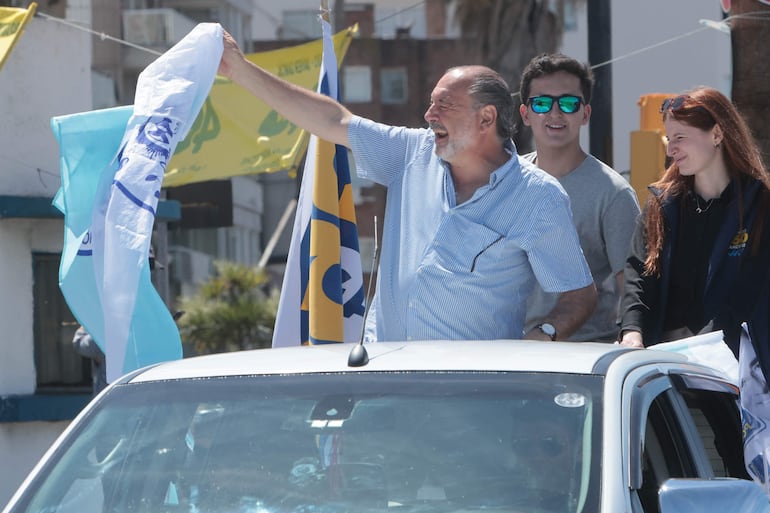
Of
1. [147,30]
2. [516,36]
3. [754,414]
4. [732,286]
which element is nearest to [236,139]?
[732,286]

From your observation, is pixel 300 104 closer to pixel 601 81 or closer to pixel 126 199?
pixel 126 199

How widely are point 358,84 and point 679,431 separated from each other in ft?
138

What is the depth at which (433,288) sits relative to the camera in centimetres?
486

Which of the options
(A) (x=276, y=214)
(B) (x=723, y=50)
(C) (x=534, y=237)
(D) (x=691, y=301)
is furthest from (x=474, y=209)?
(A) (x=276, y=214)

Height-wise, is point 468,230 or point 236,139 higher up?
point 236,139

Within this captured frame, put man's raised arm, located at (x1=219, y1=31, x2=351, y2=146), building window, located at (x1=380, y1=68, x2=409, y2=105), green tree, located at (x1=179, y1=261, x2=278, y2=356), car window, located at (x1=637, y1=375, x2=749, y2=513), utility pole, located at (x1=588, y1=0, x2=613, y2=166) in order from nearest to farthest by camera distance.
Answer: car window, located at (x1=637, y1=375, x2=749, y2=513), man's raised arm, located at (x1=219, y1=31, x2=351, y2=146), utility pole, located at (x1=588, y1=0, x2=613, y2=166), green tree, located at (x1=179, y1=261, x2=278, y2=356), building window, located at (x1=380, y1=68, x2=409, y2=105)

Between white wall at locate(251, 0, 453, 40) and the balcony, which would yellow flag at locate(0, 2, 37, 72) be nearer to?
the balcony

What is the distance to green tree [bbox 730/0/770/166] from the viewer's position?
779cm

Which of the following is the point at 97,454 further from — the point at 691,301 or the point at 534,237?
the point at 691,301

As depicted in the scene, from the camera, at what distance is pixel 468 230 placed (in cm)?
489

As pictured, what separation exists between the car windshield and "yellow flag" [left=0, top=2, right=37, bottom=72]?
6705 millimetres

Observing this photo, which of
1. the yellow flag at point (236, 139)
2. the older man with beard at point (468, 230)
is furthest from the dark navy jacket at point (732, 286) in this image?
the yellow flag at point (236, 139)

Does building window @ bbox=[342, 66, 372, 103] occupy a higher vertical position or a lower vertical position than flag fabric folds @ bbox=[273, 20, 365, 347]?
higher

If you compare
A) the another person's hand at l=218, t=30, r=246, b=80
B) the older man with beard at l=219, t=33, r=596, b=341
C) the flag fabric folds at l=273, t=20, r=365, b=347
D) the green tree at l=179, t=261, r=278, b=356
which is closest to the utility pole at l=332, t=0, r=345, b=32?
the green tree at l=179, t=261, r=278, b=356
